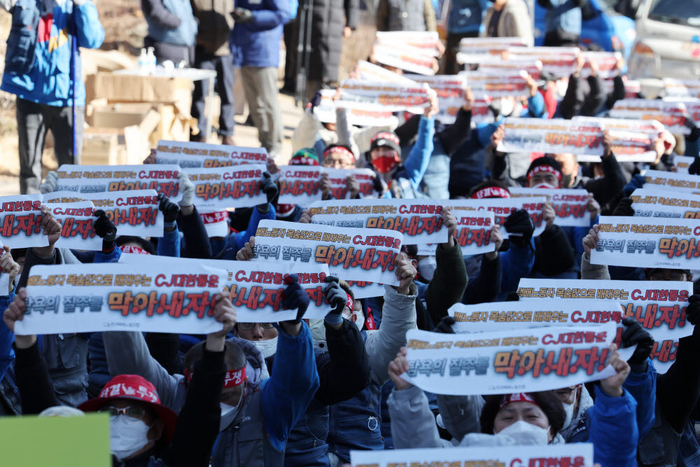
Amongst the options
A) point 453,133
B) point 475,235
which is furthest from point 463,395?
point 453,133

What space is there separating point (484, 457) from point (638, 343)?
101 cm

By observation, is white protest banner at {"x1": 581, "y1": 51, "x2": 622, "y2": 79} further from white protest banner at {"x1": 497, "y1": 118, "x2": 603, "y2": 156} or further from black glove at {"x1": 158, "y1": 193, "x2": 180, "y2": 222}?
black glove at {"x1": 158, "y1": 193, "x2": 180, "y2": 222}

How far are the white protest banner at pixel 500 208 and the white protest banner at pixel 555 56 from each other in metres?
4.32

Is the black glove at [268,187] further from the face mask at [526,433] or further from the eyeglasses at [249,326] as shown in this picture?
the face mask at [526,433]

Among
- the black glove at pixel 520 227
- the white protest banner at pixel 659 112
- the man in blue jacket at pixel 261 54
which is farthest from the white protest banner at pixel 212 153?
the white protest banner at pixel 659 112

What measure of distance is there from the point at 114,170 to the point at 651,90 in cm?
954

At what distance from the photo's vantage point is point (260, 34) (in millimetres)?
10016

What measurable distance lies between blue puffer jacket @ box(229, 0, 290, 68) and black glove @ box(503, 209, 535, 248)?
530 centimetres

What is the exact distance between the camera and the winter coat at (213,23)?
33.2 ft

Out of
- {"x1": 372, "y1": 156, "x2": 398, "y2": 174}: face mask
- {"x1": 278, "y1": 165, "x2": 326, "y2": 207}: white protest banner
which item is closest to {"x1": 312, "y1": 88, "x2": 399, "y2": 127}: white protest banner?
{"x1": 372, "y1": 156, "x2": 398, "y2": 174}: face mask

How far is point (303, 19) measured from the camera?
13805 millimetres

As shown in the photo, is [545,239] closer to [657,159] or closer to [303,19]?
[657,159]

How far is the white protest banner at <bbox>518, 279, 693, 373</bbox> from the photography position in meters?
4.07

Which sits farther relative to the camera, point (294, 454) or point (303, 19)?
point (303, 19)
